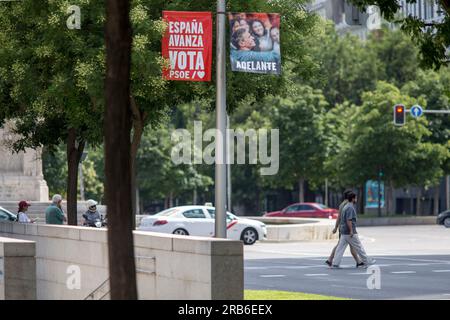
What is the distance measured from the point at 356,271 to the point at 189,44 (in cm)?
847

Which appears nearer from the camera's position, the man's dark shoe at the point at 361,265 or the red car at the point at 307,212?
the man's dark shoe at the point at 361,265

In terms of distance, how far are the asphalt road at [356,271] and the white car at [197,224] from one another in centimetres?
→ 63

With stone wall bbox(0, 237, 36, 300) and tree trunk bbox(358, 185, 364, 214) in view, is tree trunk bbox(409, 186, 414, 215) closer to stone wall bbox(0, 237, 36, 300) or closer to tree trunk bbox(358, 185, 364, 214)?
tree trunk bbox(358, 185, 364, 214)

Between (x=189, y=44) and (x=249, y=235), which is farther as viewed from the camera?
(x=249, y=235)

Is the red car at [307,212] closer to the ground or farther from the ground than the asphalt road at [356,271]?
closer to the ground

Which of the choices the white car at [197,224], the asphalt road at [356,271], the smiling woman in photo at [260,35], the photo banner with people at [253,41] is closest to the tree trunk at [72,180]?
the asphalt road at [356,271]

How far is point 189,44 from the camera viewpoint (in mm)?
20609

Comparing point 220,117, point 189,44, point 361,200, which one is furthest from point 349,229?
point 361,200

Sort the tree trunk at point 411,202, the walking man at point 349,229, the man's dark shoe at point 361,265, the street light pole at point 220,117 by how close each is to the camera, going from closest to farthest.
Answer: the street light pole at point 220,117
the walking man at point 349,229
the man's dark shoe at point 361,265
the tree trunk at point 411,202

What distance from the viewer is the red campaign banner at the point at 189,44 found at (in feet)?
67.1

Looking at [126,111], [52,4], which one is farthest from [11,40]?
[126,111]

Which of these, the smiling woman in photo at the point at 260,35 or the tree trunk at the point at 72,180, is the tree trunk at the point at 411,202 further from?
the smiling woman in photo at the point at 260,35

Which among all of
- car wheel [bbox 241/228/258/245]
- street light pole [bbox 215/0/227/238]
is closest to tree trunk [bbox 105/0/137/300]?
street light pole [bbox 215/0/227/238]

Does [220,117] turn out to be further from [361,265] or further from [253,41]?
[361,265]
